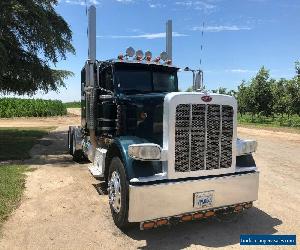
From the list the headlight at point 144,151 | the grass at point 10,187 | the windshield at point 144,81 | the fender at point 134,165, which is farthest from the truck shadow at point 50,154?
the headlight at point 144,151

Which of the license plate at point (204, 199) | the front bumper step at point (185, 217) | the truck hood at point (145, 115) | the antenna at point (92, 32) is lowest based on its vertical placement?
the front bumper step at point (185, 217)

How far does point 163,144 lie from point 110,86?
2.37 metres

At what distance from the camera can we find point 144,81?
25.1 ft

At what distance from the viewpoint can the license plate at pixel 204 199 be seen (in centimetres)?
552

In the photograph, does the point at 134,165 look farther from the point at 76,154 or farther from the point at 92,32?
the point at 76,154

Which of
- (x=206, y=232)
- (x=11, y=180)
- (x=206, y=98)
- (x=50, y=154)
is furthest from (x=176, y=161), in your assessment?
(x=50, y=154)

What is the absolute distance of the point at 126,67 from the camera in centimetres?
751

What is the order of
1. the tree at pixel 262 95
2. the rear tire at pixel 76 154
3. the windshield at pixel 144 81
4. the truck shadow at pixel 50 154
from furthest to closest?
the tree at pixel 262 95 → the truck shadow at pixel 50 154 → the rear tire at pixel 76 154 → the windshield at pixel 144 81

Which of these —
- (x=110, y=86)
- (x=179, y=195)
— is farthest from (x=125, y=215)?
(x=110, y=86)

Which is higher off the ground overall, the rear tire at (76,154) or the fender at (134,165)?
the fender at (134,165)

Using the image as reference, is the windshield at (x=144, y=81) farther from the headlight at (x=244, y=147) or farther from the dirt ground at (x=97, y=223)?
the dirt ground at (x=97, y=223)

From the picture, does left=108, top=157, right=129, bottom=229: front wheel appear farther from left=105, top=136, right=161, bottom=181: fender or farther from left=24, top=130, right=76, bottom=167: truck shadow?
left=24, top=130, right=76, bottom=167: truck shadow

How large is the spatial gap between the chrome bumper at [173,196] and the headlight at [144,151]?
0.42 metres

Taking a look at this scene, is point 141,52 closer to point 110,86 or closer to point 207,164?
point 110,86
